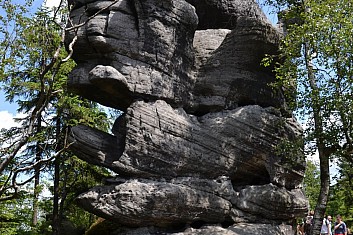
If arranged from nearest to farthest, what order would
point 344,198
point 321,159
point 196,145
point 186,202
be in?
point 186,202, point 321,159, point 196,145, point 344,198

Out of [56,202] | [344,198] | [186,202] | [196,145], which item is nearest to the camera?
[186,202]

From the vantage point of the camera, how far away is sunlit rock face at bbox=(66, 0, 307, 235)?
12148 millimetres

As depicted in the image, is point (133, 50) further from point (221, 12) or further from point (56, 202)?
point (56, 202)

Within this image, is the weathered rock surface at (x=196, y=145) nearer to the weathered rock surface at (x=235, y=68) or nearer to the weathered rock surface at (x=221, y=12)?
the weathered rock surface at (x=235, y=68)

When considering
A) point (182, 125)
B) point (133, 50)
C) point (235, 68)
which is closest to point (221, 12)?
point (235, 68)

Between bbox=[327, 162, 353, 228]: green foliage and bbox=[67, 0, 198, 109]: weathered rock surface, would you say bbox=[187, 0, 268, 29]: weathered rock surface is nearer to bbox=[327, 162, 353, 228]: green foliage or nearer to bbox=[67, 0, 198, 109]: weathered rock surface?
bbox=[67, 0, 198, 109]: weathered rock surface

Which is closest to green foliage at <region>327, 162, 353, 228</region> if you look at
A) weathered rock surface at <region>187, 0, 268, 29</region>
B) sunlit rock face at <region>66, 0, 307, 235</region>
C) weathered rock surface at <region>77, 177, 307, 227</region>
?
sunlit rock face at <region>66, 0, 307, 235</region>

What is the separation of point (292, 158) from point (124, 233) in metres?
5.65

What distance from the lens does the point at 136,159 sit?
477 inches

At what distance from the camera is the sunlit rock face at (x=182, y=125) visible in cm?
1215

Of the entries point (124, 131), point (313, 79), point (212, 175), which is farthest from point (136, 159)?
point (313, 79)

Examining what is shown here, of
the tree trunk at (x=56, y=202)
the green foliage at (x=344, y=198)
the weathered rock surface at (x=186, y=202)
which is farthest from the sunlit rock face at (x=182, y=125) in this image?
the tree trunk at (x=56, y=202)

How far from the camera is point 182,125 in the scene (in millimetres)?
13047

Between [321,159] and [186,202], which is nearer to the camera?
[186,202]
